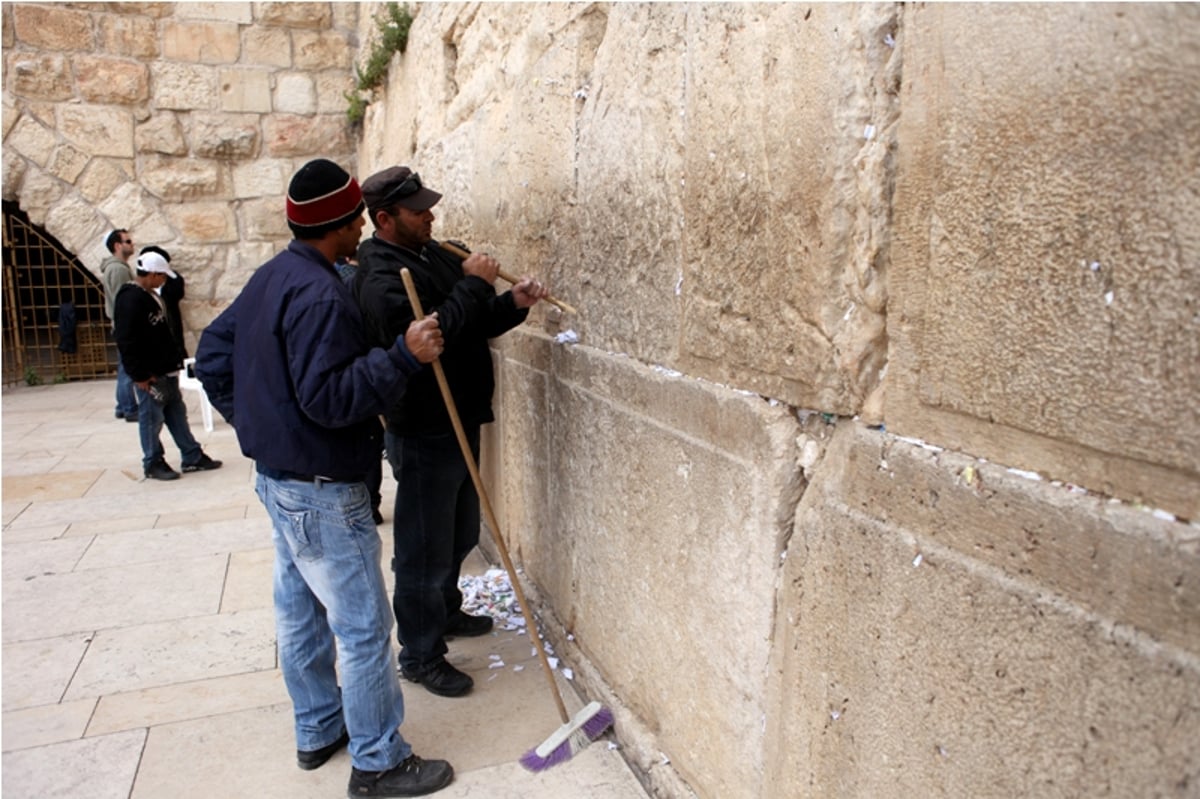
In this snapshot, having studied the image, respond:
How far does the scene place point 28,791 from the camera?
262 centimetres

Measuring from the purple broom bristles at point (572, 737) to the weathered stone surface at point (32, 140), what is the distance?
367 inches

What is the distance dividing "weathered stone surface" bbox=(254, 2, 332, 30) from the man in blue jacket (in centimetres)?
814

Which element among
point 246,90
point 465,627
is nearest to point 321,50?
point 246,90

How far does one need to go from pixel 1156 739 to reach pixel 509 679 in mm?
2581

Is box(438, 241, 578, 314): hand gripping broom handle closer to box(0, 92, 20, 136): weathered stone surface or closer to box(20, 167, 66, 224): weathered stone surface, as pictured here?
box(20, 167, 66, 224): weathered stone surface

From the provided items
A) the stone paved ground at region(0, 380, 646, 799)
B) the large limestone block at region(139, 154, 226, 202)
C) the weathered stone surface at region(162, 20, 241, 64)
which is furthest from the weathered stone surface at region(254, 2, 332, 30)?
the stone paved ground at region(0, 380, 646, 799)

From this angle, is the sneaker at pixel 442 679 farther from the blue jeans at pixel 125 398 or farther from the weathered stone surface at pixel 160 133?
the weathered stone surface at pixel 160 133

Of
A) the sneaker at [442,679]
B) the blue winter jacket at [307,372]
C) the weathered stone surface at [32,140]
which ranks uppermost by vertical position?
the weathered stone surface at [32,140]

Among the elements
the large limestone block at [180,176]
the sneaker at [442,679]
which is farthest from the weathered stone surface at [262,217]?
the sneaker at [442,679]

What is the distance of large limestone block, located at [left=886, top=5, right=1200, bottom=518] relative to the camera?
1.02m

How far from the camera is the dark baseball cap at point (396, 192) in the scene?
2.99 metres

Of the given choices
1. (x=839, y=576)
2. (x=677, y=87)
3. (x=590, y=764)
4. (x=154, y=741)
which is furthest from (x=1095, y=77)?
(x=154, y=741)

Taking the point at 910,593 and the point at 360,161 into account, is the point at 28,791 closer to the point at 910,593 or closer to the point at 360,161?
the point at 910,593

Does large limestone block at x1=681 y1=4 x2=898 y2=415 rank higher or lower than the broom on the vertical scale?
higher
